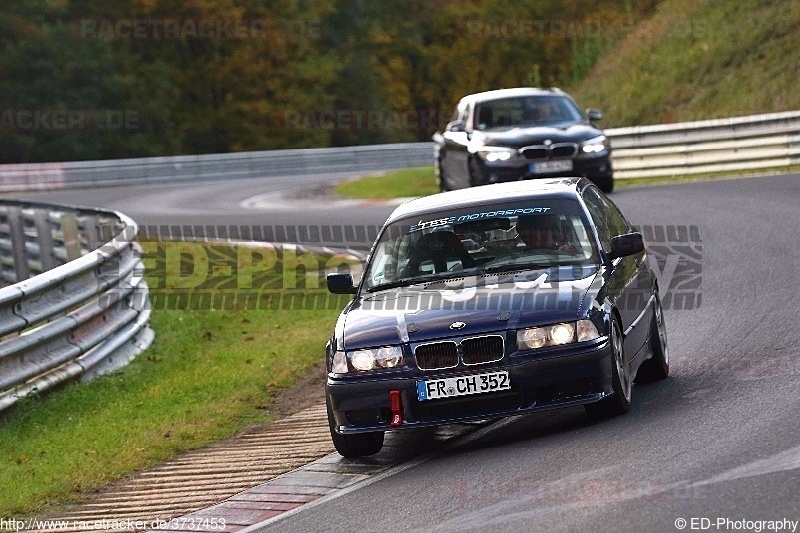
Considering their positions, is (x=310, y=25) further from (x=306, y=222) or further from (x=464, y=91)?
(x=306, y=222)

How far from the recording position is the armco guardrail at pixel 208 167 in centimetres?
4281

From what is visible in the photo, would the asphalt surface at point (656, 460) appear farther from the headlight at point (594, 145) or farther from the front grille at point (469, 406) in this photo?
the headlight at point (594, 145)

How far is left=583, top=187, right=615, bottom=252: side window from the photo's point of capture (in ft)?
29.9

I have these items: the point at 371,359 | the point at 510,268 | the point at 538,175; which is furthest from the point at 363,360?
the point at 538,175

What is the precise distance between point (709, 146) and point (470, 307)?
17671 mm

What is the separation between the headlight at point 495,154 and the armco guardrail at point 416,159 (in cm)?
556

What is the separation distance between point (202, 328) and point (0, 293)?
412 centimetres

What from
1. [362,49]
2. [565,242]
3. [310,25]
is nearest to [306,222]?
[565,242]

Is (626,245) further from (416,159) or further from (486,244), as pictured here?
(416,159)

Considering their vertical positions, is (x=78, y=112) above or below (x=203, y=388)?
below

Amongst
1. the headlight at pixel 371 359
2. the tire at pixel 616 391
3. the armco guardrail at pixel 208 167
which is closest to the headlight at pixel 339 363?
the headlight at pixel 371 359

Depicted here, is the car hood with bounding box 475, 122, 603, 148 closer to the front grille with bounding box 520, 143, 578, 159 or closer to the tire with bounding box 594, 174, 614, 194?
the front grille with bounding box 520, 143, 578, 159

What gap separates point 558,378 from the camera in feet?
25.2

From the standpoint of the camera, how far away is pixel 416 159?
1993 inches
